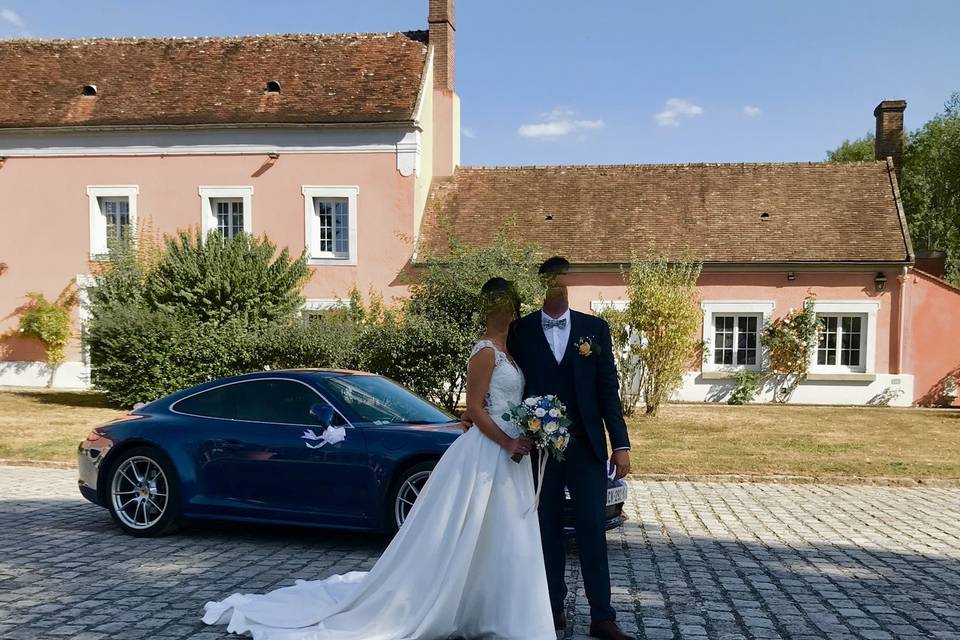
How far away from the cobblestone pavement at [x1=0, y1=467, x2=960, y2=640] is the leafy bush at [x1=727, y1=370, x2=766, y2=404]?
12.2 metres

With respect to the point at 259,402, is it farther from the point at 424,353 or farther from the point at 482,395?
the point at 424,353

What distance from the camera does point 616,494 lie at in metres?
6.77

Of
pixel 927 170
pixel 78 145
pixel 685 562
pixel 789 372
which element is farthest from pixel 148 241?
pixel 927 170

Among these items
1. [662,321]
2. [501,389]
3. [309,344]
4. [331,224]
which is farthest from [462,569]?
[331,224]

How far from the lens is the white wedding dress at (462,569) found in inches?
182

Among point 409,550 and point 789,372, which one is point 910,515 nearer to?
point 409,550

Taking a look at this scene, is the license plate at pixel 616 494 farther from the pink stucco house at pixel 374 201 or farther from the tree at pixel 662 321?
the pink stucco house at pixel 374 201

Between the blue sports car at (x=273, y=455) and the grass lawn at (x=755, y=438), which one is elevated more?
the blue sports car at (x=273, y=455)

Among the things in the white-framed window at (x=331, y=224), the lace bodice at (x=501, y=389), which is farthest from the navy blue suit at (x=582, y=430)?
the white-framed window at (x=331, y=224)

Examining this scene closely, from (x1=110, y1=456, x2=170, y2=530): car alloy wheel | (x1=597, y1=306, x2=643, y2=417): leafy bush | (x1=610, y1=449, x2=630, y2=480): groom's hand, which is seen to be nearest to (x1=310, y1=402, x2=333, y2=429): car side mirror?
(x1=110, y1=456, x2=170, y2=530): car alloy wheel

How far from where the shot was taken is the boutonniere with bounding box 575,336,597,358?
4883mm

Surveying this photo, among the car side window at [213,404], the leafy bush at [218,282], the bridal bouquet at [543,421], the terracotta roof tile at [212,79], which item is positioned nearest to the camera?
the bridal bouquet at [543,421]

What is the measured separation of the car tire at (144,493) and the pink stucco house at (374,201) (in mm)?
15126

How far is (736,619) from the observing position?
209 inches
